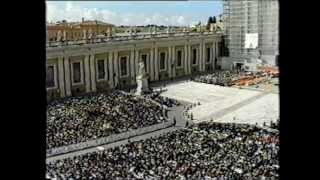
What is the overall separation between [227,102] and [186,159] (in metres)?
15.1

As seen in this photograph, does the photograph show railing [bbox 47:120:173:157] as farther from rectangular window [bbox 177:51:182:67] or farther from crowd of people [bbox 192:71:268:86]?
rectangular window [bbox 177:51:182:67]

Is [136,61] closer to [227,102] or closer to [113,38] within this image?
[113,38]

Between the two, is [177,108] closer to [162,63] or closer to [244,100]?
[244,100]

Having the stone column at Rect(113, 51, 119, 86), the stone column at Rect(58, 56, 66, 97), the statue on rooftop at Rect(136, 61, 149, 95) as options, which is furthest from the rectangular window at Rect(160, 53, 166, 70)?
the stone column at Rect(58, 56, 66, 97)

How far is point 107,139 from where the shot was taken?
24609 millimetres

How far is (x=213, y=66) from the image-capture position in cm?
4991

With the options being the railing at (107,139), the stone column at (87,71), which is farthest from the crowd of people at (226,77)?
the railing at (107,139)

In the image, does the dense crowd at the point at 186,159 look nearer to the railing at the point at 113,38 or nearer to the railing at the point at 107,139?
the railing at the point at 107,139

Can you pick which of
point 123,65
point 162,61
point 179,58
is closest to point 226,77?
point 179,58

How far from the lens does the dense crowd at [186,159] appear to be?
17641 mm

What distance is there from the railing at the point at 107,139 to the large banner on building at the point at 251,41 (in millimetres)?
23151

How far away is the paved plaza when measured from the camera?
29.8m
